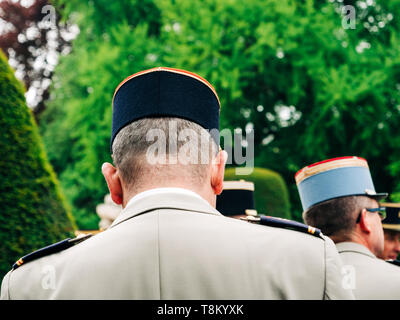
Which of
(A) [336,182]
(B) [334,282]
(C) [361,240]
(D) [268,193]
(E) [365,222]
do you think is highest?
(D) [268,193]

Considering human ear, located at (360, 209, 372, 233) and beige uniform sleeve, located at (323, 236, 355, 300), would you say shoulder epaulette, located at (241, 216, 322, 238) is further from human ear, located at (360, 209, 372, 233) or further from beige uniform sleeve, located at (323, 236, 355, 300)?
human ear, located at (360, 209, 372, 233)

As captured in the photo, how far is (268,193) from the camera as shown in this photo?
8.51m

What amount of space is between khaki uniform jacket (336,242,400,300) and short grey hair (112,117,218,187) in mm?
1101

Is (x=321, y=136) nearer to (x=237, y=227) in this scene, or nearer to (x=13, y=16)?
(x=237, y=227)

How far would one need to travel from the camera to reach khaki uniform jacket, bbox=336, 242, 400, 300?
237 centimetres

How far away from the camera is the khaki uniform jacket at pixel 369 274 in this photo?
237 cm

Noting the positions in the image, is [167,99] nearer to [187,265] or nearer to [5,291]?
[187,265]

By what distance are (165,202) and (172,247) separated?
19cm

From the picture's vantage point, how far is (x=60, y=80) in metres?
15.8

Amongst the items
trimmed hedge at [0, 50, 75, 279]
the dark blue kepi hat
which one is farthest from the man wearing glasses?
trimmed hedge at [0, 50, 75, 279]

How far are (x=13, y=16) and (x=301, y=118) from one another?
12.9 metres

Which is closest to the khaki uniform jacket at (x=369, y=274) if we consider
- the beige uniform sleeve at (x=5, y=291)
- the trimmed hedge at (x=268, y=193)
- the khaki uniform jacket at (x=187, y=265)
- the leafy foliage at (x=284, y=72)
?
the khaki uniform jacket at (x=187, y=265)

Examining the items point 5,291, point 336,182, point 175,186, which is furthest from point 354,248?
point 5,291
